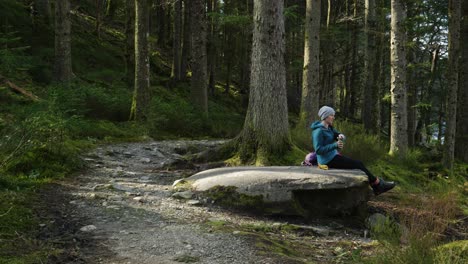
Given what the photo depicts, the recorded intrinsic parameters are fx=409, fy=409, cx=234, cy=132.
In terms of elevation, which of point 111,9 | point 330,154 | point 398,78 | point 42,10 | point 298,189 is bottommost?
point 298,189

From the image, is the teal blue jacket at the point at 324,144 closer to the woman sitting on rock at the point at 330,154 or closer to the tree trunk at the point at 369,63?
the woman sitting on rock at the point at 330,154

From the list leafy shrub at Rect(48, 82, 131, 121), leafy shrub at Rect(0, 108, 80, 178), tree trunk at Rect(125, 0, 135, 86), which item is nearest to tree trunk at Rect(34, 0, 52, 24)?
tree trunk at Rect(125, 0, 135, 86)

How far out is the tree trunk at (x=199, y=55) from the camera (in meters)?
16.8

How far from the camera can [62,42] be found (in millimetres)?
15195

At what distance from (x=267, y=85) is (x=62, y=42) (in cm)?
1010

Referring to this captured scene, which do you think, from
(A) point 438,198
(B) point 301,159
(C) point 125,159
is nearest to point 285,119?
(B) point 301,159

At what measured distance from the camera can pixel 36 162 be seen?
7.12 m

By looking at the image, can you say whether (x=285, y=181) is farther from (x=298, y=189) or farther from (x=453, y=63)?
(x=453, y=63)

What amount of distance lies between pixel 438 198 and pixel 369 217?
1.42 m

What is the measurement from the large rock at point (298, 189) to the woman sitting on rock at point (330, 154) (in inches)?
10.3

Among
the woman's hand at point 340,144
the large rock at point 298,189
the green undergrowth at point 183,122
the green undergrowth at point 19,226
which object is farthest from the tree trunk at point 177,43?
the green undergrowth at point 19,226

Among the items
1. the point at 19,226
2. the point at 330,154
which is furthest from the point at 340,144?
the point at 19,226

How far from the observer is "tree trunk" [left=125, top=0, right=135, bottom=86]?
20.0 meters

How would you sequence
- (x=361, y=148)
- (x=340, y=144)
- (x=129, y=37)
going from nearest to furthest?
(x=340, y=144), (x=361, y=148), (x=129, y=37)
